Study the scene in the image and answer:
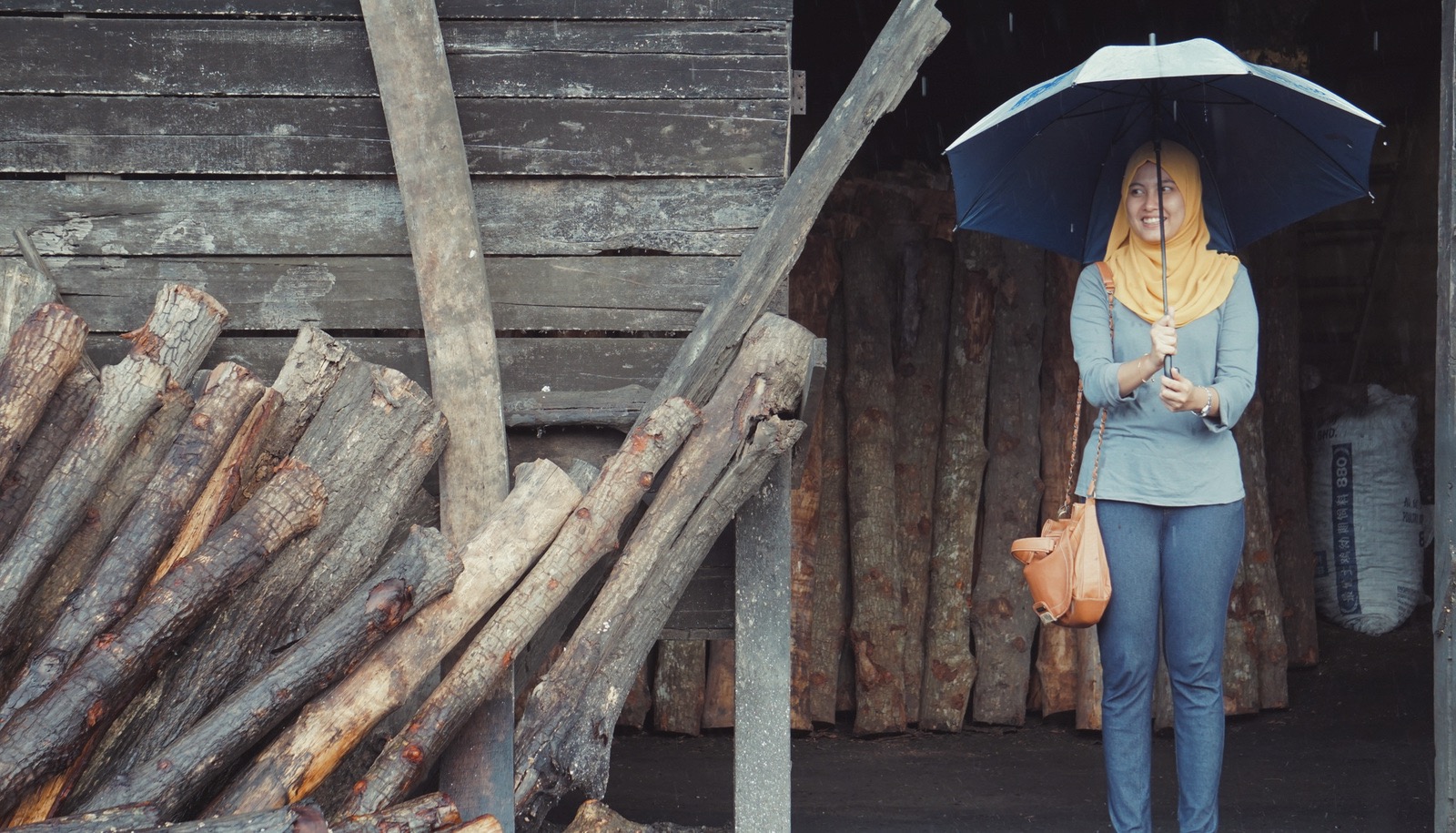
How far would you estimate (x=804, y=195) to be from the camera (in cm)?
342

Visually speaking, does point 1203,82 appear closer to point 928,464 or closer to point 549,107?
point 549,107

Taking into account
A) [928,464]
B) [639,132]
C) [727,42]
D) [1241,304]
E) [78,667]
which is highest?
[727,42]

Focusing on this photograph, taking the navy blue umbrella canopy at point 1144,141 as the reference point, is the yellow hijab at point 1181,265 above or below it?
below

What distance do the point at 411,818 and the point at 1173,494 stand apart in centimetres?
207

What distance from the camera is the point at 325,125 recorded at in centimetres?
353

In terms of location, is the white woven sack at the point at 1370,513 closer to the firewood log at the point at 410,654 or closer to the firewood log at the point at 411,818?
the firewood log at the point at 410,654

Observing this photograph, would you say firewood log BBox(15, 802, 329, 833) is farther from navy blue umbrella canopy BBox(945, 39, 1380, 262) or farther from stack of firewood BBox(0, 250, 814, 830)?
navy blue umbrella canopy BBox(945, 39, 1380, 262)

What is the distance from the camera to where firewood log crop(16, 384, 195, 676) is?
2779 mm

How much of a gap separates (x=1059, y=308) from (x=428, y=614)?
3.73m

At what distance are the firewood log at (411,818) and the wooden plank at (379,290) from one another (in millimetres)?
1452

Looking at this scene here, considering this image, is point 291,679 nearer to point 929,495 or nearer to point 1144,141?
point 1144,141

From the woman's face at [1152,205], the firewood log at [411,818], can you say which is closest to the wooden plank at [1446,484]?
the woman's face at [1152,205]

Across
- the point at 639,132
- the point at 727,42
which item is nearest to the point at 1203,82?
the point at 727,42

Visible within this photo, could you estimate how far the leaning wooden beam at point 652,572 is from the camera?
2.95m
